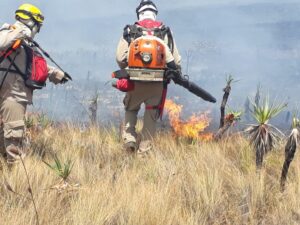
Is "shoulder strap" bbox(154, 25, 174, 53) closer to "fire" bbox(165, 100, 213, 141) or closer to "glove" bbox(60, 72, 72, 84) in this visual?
"glove" bbox(60, 72, 72, 84)

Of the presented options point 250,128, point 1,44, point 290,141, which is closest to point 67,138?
point 1,44

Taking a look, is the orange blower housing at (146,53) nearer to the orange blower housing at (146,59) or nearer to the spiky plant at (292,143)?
the orange blower housing at (146,59)

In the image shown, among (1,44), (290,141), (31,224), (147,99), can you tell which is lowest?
(31,224)

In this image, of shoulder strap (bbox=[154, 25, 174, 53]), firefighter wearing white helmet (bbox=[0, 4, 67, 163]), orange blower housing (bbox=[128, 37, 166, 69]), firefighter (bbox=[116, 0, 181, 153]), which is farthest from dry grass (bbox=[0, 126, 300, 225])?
shoulder strap (bbox=[154, 25, 174, 53])

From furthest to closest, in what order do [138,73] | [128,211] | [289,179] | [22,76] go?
[138,73], [22,76], [289,179], [128,211]

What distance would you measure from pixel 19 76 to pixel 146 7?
2303mm

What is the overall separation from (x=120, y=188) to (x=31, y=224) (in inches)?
48.2

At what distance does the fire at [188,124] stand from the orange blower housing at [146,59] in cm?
219

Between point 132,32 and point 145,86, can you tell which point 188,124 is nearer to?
point 145,86

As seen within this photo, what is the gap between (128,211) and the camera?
4.23 metres

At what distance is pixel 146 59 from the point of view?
7004 mm

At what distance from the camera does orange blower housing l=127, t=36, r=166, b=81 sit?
6.98m

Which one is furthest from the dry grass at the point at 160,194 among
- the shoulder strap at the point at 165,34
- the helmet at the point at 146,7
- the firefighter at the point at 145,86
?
the helmet at the point at 146,7

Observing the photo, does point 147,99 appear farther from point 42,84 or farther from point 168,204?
point 168,204
